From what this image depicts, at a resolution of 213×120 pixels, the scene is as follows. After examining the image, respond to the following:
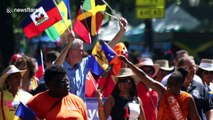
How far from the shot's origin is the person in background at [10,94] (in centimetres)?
770

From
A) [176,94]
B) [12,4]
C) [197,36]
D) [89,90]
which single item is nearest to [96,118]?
[89,90]

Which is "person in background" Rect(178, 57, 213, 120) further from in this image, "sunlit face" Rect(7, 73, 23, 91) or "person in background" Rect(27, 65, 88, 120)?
"person in background" Rect(27, 65, 88, 120)

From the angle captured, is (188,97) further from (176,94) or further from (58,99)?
(58,99)

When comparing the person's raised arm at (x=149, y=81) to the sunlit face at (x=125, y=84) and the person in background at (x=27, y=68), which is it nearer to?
the sunlit face at (x=125, y=84)

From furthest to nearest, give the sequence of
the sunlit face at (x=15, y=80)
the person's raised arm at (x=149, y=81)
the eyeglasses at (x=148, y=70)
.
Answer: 1. the eyeglasses at (x=148, y=70)
2. the person's raised arm at (x=149, y=81)
3. the sunlit face at (x=15, y=80)

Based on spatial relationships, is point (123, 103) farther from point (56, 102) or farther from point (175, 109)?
point (56, 102)

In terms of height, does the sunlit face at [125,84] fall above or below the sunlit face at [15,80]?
below

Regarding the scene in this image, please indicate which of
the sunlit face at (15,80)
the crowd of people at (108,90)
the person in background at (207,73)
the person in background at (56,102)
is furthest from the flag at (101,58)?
the person in background at (56,102)

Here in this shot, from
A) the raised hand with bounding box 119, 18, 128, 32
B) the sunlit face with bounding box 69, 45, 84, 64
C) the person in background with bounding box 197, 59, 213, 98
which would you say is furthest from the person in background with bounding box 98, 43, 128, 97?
the person in background with bounding box 197, 59, 213, 98

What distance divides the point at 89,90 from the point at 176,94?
1965mm

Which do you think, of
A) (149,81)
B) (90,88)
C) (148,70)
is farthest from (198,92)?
(90,88)

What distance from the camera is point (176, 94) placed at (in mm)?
8242

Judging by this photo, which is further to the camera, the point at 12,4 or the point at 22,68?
the point at 12,4

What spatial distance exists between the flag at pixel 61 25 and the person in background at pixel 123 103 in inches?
55.2
